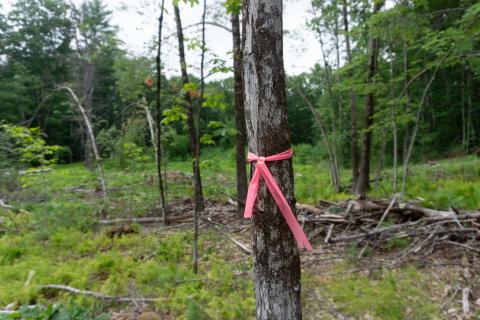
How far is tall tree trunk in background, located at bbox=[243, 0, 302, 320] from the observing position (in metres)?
1.74

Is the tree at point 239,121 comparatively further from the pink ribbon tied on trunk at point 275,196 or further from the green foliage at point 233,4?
the pink ribbon tied on trunk at point 275,196

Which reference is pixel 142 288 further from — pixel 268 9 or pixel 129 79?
pixel 129 79

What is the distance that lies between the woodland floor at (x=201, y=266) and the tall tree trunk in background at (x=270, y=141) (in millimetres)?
1448

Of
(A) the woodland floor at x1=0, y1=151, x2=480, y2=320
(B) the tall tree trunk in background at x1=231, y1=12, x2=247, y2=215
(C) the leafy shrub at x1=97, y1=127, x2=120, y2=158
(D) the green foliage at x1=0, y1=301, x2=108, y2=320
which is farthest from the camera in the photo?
(C) the leafy shrub at x1=97, y1=127, x2=120, y2=158

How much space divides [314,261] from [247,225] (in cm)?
184

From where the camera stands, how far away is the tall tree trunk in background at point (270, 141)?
174cm

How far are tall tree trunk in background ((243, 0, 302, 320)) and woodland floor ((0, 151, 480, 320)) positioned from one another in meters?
1.45

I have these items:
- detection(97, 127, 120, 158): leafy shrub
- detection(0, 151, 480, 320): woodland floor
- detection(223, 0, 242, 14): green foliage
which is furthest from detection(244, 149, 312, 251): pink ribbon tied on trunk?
detection(97, 127, 120, 158): leafy shrub

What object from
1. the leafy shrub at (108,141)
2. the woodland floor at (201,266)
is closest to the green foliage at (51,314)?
the woodland floor at (201,266)

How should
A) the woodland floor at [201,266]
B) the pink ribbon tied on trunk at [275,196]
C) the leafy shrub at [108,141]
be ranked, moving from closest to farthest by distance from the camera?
1. the pink ribbon tied on trunk at [275,196]
2. the woodland floor at [201,266]
3. the leafy shrub at [108,141]

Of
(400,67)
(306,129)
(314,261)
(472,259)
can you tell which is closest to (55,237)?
(314,261)

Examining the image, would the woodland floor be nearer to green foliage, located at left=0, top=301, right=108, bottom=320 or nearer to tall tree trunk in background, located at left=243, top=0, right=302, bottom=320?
green foliage, located at left=0, top=301, right=108, bottom=320

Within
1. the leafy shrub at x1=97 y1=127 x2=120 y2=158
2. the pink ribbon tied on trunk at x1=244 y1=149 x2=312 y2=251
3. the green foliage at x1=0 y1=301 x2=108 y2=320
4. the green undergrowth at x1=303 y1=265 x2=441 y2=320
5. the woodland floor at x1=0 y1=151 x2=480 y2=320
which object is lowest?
the green undergrowth at x1=303 y1=265 x2=441 y2=320

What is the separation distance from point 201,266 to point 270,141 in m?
3.16
